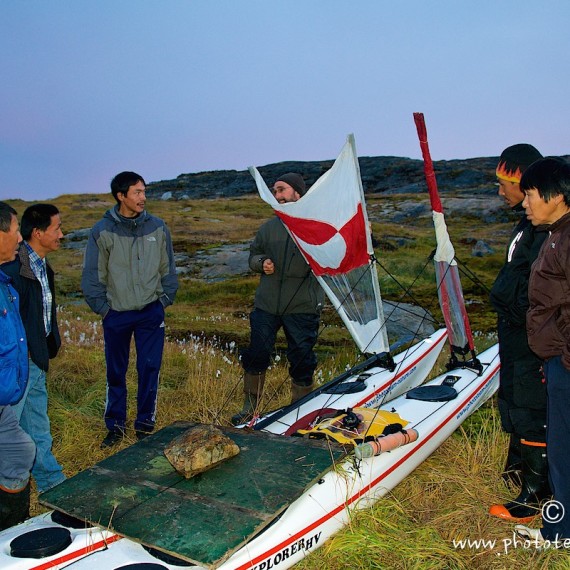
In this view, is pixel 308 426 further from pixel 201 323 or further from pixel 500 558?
pixel 201 323

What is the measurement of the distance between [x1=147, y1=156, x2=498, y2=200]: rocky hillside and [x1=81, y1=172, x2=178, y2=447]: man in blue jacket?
7046 centimetres

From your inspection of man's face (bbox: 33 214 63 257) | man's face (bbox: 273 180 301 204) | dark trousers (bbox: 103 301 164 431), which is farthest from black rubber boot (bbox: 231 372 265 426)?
man's face (bbox: 33 214 63 257)

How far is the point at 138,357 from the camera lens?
19.8 ft

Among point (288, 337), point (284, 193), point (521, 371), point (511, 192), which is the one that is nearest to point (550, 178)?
point (511, 192)

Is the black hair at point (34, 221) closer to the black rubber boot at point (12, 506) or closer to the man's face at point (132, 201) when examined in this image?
Result: the man's face at point (132, 201)

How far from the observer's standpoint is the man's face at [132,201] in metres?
5.78

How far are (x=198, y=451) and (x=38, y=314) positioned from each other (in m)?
1.67

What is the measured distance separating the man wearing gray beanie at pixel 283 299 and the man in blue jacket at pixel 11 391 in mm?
2680

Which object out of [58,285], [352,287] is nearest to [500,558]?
[352,287]

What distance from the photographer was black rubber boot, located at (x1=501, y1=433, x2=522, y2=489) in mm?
4734

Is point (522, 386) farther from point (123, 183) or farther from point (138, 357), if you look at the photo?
point (123, 183)

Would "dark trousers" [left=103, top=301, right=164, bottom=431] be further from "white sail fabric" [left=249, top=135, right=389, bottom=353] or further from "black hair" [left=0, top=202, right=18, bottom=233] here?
"black hair" [left=0, top=202, right=18, bottom=233]

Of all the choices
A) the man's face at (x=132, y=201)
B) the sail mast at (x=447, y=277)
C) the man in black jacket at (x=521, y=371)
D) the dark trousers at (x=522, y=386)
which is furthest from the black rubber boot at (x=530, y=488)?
the man's face at (x=132, y=201)

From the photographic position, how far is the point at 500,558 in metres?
3.85
